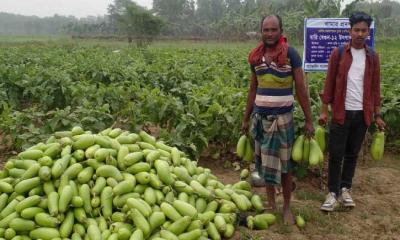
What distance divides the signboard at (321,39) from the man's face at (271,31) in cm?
192

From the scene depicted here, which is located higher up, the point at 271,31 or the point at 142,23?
the point at 142,23

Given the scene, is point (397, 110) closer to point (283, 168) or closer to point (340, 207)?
Answer: point (340, 207)

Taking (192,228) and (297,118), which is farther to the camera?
(297,118)

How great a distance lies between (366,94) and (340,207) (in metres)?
1.18

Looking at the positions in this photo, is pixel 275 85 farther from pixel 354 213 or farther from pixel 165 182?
pixel 354 213

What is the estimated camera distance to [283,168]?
13.6 feet

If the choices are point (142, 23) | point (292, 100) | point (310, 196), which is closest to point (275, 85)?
point (292, 100)

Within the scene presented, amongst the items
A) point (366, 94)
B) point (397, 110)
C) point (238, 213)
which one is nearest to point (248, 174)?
point (238, 213)

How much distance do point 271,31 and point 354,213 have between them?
78.8 inches

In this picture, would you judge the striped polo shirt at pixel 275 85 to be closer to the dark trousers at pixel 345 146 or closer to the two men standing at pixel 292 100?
the two men standing at pixel 292 100

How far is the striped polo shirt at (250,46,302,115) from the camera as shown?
3902 millimetres

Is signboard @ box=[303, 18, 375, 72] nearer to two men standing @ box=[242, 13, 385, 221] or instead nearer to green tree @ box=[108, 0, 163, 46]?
two men standing @ box=[242, 13, 385, 221]

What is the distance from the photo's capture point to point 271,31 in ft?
12.6

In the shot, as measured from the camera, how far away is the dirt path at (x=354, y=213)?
4125 mm
